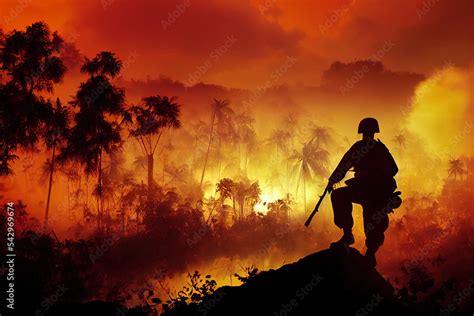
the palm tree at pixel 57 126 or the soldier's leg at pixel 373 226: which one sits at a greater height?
the palm tree at pixel 57 126

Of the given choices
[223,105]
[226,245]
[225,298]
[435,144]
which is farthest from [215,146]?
[225,298]

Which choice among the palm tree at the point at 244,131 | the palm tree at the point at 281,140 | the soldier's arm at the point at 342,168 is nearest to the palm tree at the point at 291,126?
the palm tree at the point at 281,140

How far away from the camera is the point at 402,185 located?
435 ft

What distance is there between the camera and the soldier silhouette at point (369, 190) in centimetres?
1100

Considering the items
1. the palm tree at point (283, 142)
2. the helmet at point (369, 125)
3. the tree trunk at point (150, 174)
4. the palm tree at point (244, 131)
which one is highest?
the palm tree at point (244, 131)

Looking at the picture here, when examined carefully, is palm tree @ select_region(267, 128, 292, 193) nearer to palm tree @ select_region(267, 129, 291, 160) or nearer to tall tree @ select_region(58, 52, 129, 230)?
palm tree @ select_region(267, 129, 291, 160)

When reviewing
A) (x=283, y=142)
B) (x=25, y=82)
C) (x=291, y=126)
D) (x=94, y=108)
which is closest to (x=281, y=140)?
(x=283, y=142)

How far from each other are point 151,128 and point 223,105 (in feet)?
96.5

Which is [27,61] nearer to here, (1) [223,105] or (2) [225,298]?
(2) [225,298]

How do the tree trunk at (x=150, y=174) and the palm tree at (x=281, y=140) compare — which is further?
the palm tree at (x=281, y=140)

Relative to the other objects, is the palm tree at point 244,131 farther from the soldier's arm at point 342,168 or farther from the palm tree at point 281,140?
the soldier's arm at point 342,168

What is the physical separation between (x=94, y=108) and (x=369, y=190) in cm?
4779

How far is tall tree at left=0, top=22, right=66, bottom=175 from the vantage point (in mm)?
36156

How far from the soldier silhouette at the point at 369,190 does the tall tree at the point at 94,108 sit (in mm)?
45882
